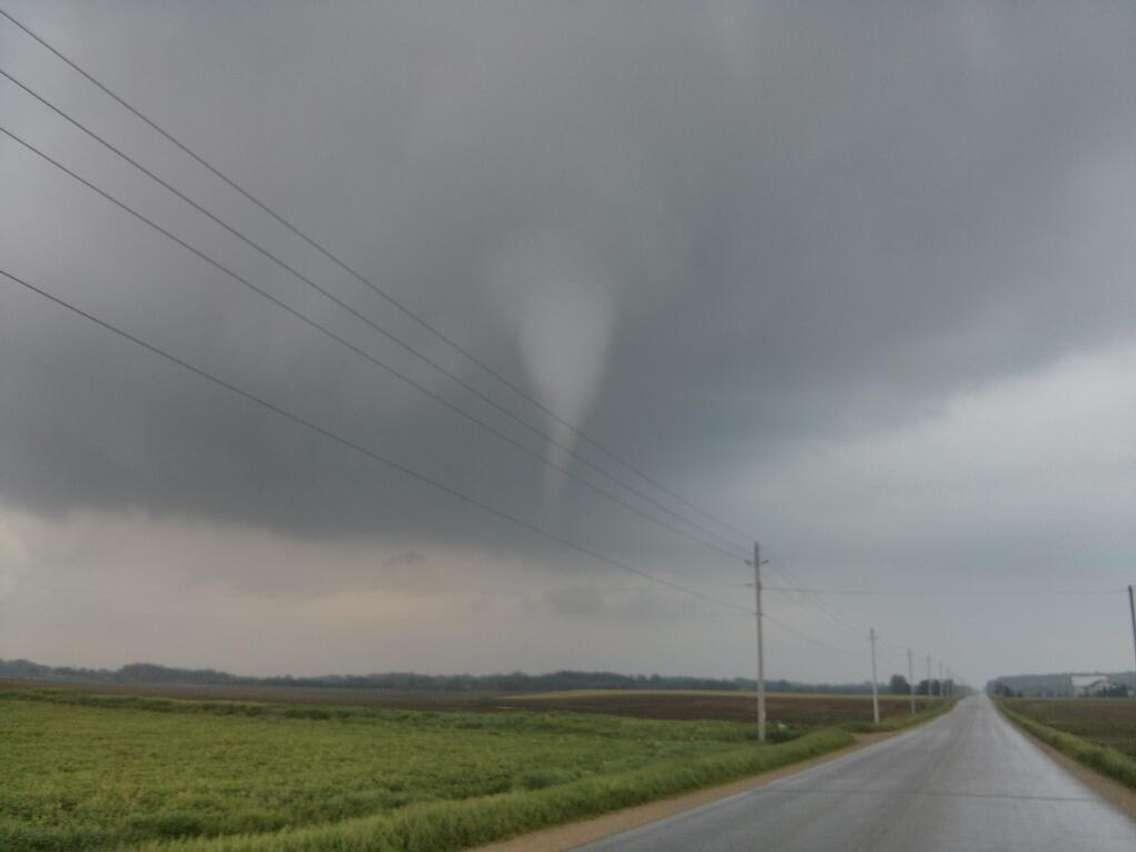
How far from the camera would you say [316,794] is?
2694cm

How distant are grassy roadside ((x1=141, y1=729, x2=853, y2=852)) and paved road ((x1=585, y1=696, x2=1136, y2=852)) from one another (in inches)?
107

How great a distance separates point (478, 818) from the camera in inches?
787

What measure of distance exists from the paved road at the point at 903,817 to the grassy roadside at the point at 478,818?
2.72 metres

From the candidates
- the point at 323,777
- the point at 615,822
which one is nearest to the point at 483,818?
the point at 615,822

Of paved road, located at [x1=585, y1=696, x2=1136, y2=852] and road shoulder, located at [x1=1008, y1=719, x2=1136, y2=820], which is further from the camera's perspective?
road shoulder, located at [x1=1008, y1=719, x2=1136, y2=820]

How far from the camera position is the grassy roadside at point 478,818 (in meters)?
16.5

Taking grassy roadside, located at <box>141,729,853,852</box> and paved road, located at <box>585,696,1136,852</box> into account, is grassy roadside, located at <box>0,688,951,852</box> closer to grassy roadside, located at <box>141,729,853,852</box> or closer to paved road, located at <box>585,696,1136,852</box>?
grassy roadside, located at <box>141,729,853,852</box>

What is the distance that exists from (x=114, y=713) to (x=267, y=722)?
577 inches

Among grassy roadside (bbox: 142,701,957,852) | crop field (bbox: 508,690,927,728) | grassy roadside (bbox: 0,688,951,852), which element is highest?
grassy roadside (bbox: 142,701,957,852)

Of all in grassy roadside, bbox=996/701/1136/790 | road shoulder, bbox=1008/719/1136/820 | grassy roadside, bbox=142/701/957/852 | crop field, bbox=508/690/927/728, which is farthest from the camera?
crop field, bbox=508/690/927/728

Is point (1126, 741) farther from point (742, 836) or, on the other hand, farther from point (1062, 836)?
point (742, 836)

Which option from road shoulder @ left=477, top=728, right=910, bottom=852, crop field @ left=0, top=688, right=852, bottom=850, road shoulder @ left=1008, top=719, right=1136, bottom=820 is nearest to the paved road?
road shoulder @ left=1008, top=719, right=1136, bottom=820

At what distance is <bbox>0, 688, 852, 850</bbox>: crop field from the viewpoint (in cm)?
1911

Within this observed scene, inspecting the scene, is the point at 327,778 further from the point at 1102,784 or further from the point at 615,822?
the point at 1102,784
